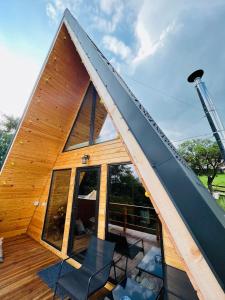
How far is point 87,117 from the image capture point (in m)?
4.06

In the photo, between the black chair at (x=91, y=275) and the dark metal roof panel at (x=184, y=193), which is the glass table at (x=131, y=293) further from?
the dark metal roof panel at (x=184, y=193)

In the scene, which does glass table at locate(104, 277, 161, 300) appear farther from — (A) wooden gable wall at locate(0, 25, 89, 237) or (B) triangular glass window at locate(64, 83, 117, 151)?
(A) wooden gable wall at locate(0, 25, 89, 237)

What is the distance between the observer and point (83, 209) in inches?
158

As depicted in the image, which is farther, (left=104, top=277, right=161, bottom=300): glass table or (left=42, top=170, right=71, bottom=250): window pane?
(left=42, top=170, right=71, bottom=250): window pane

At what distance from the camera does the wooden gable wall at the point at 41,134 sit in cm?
336

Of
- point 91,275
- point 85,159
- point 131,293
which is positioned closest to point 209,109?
point 131,293

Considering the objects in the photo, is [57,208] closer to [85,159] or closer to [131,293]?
[85,159]

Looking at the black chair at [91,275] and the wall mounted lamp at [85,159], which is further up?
the wall mounted lamp at [85,159]

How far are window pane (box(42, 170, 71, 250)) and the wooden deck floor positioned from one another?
348mm

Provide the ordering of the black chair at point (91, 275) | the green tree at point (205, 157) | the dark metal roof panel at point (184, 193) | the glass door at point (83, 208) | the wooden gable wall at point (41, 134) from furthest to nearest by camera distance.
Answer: the green tree at point (205, 157), the glass door at point (83, 208), the wooden gable wall at point (41, 134), the black chair at point (91, 275), the dark metal roof panel at point (184, 193)

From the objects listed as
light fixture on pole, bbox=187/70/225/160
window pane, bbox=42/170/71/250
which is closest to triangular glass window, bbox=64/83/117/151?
window pane, bbox=42/170/71/250

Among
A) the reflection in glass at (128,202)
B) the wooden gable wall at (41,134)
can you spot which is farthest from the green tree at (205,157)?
the wooden gable wall at (41,134)

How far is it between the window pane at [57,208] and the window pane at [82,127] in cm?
82

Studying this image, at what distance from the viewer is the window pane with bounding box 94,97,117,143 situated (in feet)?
11.1
